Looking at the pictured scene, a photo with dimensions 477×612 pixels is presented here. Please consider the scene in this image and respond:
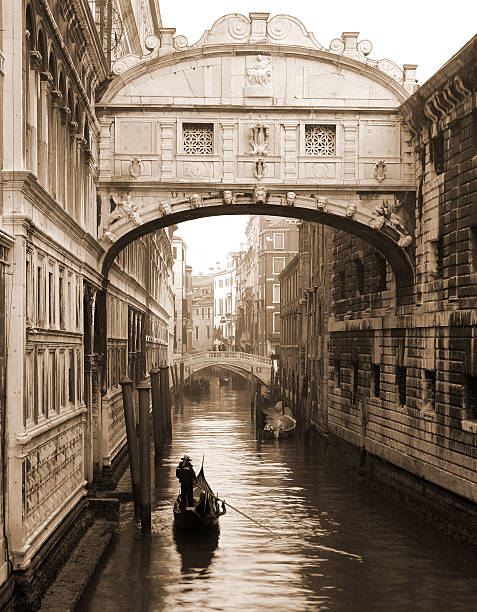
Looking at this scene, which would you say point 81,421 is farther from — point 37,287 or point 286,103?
point 286,103

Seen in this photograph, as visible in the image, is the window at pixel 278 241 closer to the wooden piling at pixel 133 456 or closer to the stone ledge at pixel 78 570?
the wooden piling at pixel 133 456

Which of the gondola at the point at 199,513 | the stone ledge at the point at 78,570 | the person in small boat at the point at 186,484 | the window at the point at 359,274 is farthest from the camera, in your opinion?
the window at the point at 359,274

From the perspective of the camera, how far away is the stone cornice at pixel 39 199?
32.0 ft

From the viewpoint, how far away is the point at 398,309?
18.9 metres

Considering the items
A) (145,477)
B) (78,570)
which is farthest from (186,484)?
(78,570)

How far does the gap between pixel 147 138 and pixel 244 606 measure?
9.40m

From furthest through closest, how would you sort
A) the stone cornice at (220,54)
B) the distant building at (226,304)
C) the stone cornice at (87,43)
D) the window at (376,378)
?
the distant building at (226,304), the window at (376,378), the stone cornice at (220,54), the stone cornice at (87,43)

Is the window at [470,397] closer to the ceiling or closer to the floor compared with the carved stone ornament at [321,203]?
closer to the floor

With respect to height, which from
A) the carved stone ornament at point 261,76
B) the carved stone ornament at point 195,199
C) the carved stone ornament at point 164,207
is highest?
the carved stone ornament at point 261,76

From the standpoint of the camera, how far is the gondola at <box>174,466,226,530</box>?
630 inches

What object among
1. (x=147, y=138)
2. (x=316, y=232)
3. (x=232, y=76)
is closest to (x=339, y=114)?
(x=232, y=76)

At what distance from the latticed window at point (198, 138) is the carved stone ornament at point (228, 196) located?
0.82 metres

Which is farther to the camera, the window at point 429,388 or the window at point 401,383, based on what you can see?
the window at point 401,383

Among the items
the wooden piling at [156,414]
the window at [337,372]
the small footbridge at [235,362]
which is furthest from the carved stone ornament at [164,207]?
the small footbridge at [235,362]
